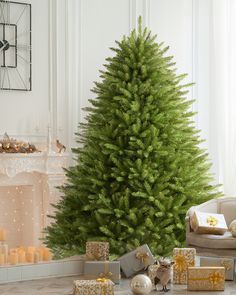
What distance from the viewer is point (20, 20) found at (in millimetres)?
Result: 7133

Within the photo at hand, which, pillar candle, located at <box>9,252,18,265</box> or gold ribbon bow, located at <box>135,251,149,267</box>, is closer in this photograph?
gold ribbon bow, located at <box>135,251,149,267</box>

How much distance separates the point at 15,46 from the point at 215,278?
121 inches

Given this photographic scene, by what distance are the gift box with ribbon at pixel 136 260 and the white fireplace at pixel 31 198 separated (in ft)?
4.62

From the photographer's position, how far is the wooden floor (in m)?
5.37

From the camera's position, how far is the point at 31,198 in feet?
24.0

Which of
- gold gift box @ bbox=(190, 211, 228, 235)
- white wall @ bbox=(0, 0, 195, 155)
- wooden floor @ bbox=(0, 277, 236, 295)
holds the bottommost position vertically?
wooden floor @ bbox=(0, 277, 236, 295)

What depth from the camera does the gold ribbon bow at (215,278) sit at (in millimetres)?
5445

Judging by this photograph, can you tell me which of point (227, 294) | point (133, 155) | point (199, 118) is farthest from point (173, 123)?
point (227, 294)

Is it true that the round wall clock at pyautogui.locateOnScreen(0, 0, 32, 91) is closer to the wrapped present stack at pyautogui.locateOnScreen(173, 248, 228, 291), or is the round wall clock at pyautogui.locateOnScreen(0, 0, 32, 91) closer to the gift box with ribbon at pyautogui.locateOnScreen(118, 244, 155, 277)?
the gift box with ribbon at pyautogui.locateOnScreen(118, 244, 155, 277)

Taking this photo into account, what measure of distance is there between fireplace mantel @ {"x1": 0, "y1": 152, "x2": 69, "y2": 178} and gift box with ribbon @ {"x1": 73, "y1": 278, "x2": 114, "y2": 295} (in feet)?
6.54

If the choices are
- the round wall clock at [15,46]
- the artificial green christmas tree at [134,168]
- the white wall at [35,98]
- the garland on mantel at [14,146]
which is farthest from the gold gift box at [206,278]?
the round wall clock at [15,46]

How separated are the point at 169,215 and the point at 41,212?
4.80ft

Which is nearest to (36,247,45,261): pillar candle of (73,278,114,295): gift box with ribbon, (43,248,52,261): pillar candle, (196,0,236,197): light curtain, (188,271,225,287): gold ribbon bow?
(43,248,52,261): pillar candle

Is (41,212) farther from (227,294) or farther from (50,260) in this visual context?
(227,294)
